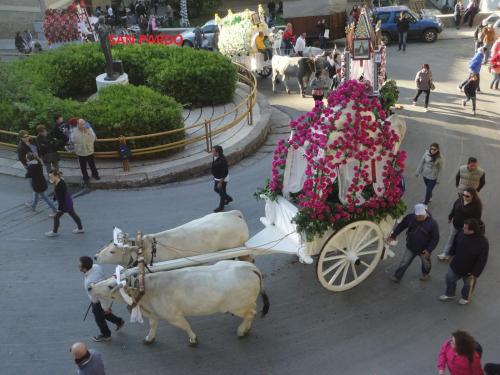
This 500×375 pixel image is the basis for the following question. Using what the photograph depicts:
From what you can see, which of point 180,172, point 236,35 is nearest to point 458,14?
point 236,35

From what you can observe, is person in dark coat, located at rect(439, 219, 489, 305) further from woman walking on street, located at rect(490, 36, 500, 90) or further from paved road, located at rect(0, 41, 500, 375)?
woman walking on street, located at rect(490, 36, 500, 90)

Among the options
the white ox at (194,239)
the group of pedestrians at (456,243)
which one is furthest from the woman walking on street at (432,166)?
the white ox at (194,239)

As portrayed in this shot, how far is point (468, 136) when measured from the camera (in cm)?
1308

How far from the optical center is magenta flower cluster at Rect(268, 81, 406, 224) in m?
6.94

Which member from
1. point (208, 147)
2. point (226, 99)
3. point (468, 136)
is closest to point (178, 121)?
point (208, 147)

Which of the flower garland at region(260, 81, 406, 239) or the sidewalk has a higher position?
the flower garland at region(260, 81, 406, 239)

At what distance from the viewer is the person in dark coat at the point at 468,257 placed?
22.8ft

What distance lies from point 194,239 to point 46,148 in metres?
4.79

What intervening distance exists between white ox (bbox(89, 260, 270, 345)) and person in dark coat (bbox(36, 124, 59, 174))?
5099 millimetres

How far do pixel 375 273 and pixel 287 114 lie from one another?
8.14m

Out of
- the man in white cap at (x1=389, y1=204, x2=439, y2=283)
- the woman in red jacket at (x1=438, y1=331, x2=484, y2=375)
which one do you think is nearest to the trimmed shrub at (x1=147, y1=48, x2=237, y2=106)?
the man in white cap at (x1=389, y1=204, x2=439, y2=283)

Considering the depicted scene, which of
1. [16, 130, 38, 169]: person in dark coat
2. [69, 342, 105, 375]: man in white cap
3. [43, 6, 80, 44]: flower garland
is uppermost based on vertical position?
[43, 6, 80, 44]: flower garland

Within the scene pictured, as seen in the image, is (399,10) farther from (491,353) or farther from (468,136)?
(491,353)

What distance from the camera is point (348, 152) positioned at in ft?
22.9
